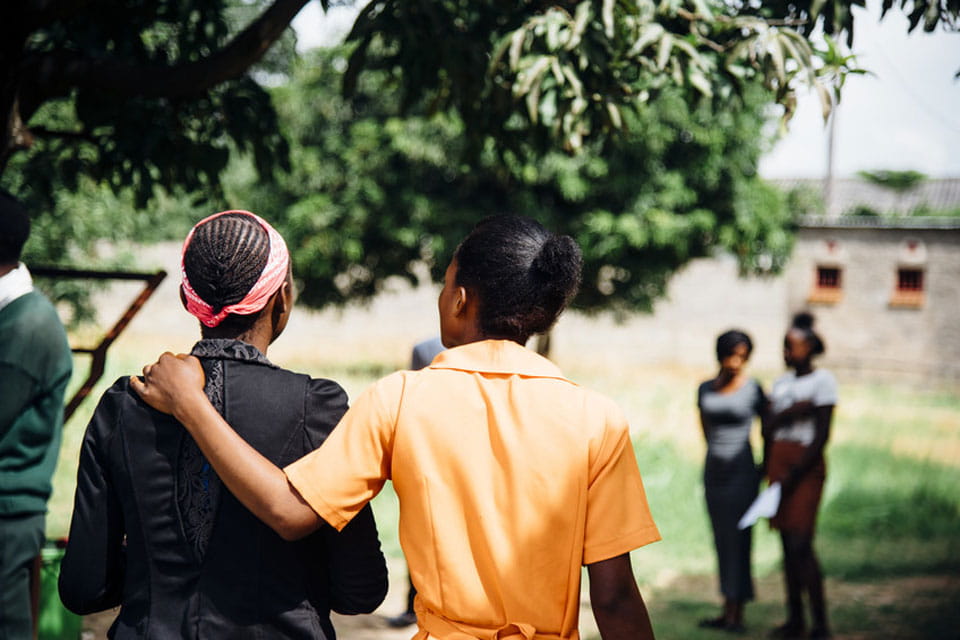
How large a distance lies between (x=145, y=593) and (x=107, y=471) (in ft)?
0.81

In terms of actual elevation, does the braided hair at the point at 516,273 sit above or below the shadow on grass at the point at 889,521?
above

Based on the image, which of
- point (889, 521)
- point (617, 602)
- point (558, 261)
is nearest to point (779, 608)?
point (889, 521)

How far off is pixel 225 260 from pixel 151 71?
2.70m

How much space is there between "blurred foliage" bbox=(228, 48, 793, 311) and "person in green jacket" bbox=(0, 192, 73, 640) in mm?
13497

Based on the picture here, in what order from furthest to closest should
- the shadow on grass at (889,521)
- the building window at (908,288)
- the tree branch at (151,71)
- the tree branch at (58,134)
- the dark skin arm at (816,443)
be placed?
1. the building window at (908,288)
2. the shadow on grass at (889,521)
3. the dark skin arm at (816,443)
4. the tree branch at (58,134)
5. the tree branch at (151,71)

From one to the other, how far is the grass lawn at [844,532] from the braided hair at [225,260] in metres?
3.98

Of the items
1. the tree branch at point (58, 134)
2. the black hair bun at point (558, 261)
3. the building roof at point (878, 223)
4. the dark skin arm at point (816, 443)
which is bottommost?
the building roof at point (878, 223)

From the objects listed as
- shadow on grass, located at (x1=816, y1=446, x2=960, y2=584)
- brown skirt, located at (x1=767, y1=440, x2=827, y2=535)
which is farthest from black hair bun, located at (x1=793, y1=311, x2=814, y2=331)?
shadow on grass, located at (x1=816, y1=446, x2=960, y2=584)

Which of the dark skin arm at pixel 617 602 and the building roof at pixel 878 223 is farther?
the building roof at pixel 878 223

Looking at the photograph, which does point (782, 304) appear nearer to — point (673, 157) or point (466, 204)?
point (673, 157)

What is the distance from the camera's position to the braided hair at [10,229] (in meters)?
2.60

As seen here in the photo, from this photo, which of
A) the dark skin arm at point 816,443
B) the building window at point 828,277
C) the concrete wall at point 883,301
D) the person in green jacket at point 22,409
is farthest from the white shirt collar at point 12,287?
the building window at point 828,277

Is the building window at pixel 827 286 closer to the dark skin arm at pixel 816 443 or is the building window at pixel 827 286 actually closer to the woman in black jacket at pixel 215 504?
the dark skin arm at pixel 816 443

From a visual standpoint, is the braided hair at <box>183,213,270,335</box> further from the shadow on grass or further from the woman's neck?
the shadow on grass
